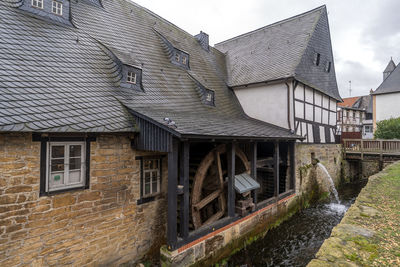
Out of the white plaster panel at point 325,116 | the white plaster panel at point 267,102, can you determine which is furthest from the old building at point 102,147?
the white plaster panel at point 325,116

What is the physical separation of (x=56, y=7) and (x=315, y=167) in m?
11.2

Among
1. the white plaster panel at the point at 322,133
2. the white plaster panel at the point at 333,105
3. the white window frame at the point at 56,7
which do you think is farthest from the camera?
the white plaster panel at the point at 333,105

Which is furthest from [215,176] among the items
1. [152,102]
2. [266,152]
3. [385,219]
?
[385,219]

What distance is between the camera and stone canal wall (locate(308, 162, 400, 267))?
203cm

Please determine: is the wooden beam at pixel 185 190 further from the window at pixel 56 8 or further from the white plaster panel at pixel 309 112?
the white plaster panel at pixel 309 112

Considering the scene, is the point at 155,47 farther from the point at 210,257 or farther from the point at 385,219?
the point at 385,219

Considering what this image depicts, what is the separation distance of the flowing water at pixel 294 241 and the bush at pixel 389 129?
988cm

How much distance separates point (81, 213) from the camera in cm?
386

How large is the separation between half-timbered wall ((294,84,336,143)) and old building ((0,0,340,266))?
2.83m

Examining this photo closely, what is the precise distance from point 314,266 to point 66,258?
3708 mm

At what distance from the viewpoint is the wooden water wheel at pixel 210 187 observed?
5.63m

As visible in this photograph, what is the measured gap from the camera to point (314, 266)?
74.9 inches

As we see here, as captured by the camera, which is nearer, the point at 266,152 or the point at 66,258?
the point at 66,258

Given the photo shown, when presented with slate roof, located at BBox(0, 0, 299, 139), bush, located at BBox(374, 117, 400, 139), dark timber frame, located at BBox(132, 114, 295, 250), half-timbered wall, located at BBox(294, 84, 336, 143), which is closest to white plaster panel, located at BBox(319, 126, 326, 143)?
half-timbered wall, located at BBox(294, 84, 336, 143)
